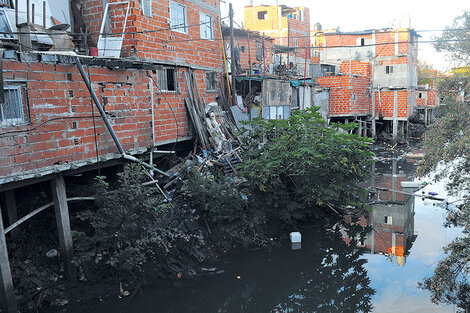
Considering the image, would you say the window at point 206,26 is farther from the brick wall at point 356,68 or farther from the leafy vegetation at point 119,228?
the brick wall at point 356,68

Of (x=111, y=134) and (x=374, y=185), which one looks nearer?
(x=111, y=134)

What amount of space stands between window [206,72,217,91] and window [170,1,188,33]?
1.86m

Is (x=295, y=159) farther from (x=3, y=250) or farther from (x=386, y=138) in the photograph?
(x=386, y=138)

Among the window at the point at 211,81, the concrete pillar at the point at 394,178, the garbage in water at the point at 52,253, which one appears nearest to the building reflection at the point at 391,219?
the concrete pillar at the point at 394,178

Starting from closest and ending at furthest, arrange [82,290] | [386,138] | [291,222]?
[82,290] → [291,222] → [386,138]

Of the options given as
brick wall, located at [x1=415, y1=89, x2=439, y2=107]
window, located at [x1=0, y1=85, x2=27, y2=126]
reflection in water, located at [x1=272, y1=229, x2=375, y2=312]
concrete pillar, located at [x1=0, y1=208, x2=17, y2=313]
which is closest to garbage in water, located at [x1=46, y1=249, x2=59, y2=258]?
concrete pillar, located at [x1=0, y1=208, x2=17, y2=313]

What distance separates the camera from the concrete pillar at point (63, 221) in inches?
258

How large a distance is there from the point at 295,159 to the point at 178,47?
16.3 ft

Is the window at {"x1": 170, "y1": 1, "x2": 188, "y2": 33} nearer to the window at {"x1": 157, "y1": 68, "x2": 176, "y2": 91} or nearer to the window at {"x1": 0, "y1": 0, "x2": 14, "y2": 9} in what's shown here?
the window at {"x1": 157, "y1": 68, "x2": 176, "y2": 91}

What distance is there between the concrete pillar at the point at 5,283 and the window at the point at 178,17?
731cm

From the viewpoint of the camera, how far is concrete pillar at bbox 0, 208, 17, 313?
5523 mm

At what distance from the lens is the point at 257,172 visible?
380 inches

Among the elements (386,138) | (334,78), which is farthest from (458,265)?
(386,138)

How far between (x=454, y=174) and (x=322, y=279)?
11.8 ft
